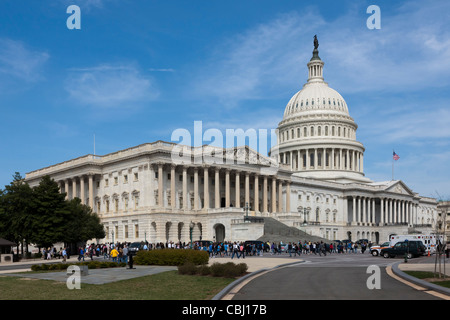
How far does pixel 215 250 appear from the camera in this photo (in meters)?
63.7

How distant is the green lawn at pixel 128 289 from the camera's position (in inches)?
793

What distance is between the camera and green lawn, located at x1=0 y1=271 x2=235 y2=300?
2014 cm

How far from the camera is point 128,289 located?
75.2 ft

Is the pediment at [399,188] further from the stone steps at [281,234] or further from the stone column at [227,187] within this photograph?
the stone column at [227,187]

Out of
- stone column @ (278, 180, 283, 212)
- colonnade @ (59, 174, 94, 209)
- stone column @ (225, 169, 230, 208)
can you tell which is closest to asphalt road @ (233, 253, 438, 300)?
stone column @ (225, 169, 230, 208)

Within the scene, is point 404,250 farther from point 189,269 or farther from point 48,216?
point 48,216

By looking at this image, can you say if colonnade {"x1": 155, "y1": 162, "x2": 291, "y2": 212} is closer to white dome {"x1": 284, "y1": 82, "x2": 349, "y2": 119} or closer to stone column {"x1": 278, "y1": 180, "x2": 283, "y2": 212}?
stone column {"x1": 278, "y1": 180, "x2": 283, "y2": 212}

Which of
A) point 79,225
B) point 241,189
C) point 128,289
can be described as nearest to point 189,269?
point 128,289

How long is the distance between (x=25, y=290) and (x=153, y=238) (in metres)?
60.8

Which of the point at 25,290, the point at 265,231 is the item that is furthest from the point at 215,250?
the point at 25,290

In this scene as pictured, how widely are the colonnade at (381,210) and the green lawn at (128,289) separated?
106m

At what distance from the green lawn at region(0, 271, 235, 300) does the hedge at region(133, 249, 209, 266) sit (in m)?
10.4

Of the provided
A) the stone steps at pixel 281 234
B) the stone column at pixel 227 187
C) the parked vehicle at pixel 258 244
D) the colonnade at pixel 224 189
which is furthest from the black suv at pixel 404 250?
the stone column at pixel 227 187

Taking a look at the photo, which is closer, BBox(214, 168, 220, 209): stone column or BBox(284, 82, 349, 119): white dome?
BBox(214, 168, 220, 209): stone column
